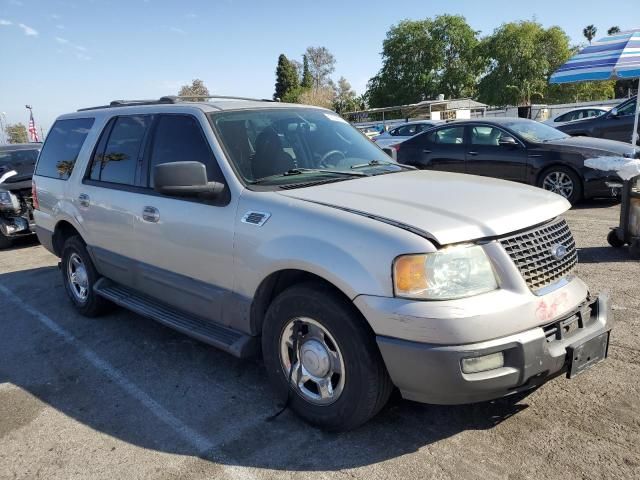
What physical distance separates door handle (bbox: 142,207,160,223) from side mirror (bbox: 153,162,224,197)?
642mm

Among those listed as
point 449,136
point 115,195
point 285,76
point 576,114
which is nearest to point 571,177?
point 449,136

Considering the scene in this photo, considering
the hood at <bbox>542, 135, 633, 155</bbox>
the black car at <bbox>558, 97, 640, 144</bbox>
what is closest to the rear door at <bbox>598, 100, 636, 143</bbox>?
the black car at <bbox>558, 97, 640, 144</bbox>

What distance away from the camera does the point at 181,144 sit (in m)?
3.83

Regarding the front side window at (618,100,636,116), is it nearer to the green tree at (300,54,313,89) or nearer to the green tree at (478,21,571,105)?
the green tree at (478,21,571,105)

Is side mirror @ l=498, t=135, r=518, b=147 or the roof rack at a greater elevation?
the roof rack

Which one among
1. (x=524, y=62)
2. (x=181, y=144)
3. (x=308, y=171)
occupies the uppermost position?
(x=524, y=62)

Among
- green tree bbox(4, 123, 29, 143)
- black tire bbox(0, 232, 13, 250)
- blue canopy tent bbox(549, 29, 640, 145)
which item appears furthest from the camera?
green tree bbox(4, 123, 29, 143)

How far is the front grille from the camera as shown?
8.75 feet

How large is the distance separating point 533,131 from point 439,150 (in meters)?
1.75

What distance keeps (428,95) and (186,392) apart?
272ft

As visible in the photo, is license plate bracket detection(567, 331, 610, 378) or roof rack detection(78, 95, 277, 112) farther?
roof rack detection(78, 95, 277, 112)

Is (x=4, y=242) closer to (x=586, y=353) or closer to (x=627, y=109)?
(x=586, y=353)

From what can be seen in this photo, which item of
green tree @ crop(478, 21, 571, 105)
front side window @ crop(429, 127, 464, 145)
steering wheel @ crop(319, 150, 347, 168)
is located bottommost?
front side window @ crop(429, 127, 464, 145)

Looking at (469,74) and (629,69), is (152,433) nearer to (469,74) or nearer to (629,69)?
(629,69)
